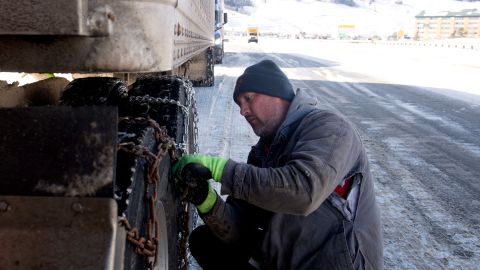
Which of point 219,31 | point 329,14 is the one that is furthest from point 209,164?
point 329,14

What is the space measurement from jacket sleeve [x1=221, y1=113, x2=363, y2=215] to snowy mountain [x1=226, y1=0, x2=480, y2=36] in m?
83.6

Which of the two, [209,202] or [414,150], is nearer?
[209,202]

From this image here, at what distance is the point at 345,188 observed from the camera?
237 centimetres

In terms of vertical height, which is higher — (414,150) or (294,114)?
(294,114)

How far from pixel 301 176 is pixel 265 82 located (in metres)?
0.60

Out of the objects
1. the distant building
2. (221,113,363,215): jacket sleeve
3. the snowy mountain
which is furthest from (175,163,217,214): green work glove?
the snowy mountain

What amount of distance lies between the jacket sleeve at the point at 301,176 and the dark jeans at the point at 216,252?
2.25 feet

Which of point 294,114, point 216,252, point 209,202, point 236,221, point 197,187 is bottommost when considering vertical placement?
point 216,252

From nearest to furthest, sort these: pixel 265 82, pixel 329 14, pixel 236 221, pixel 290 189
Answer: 1. pixel 290 189
2. pixel 265 82
3. pixel 236 221
4. pixel 329 14

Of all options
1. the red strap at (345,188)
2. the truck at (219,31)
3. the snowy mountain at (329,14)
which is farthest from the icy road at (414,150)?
the snowy mountain at (329,14)

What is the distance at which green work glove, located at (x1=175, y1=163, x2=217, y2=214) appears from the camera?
2.13m

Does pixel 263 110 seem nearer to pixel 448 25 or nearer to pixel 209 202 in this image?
pixel 209 202

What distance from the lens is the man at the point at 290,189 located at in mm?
2086

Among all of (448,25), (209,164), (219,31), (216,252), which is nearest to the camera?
(209,164)
